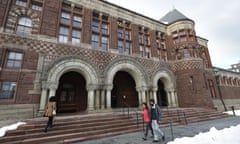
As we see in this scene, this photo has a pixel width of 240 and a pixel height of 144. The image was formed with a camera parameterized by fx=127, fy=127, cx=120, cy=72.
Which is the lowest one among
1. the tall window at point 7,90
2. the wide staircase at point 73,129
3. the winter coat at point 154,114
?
the wide staircase at point 73,129

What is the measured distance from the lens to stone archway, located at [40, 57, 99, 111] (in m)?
8.09

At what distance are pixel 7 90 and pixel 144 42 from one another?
12.3m

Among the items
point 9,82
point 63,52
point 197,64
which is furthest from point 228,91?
point 9,82

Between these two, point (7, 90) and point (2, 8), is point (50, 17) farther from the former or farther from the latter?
point (7, 90)

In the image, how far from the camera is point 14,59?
8.04 m

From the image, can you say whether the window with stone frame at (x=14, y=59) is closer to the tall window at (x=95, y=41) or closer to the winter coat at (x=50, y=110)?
the winter coat at (x=50, y=110)

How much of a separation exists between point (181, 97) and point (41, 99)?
13206 millimetres

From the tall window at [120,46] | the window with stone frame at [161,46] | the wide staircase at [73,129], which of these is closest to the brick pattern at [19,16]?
the wide staircase at [73,129]

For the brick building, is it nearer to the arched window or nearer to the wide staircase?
the arched window

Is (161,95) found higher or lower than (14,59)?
lower

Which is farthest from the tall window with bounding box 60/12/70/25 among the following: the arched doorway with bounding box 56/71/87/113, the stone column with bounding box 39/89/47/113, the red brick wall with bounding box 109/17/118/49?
the stone column with bounding box 39/89/47/113

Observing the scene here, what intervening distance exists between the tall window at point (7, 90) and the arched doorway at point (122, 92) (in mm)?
8234

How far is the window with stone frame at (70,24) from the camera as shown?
10.1 m

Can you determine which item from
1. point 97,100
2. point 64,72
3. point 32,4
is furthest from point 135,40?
point 32,4
